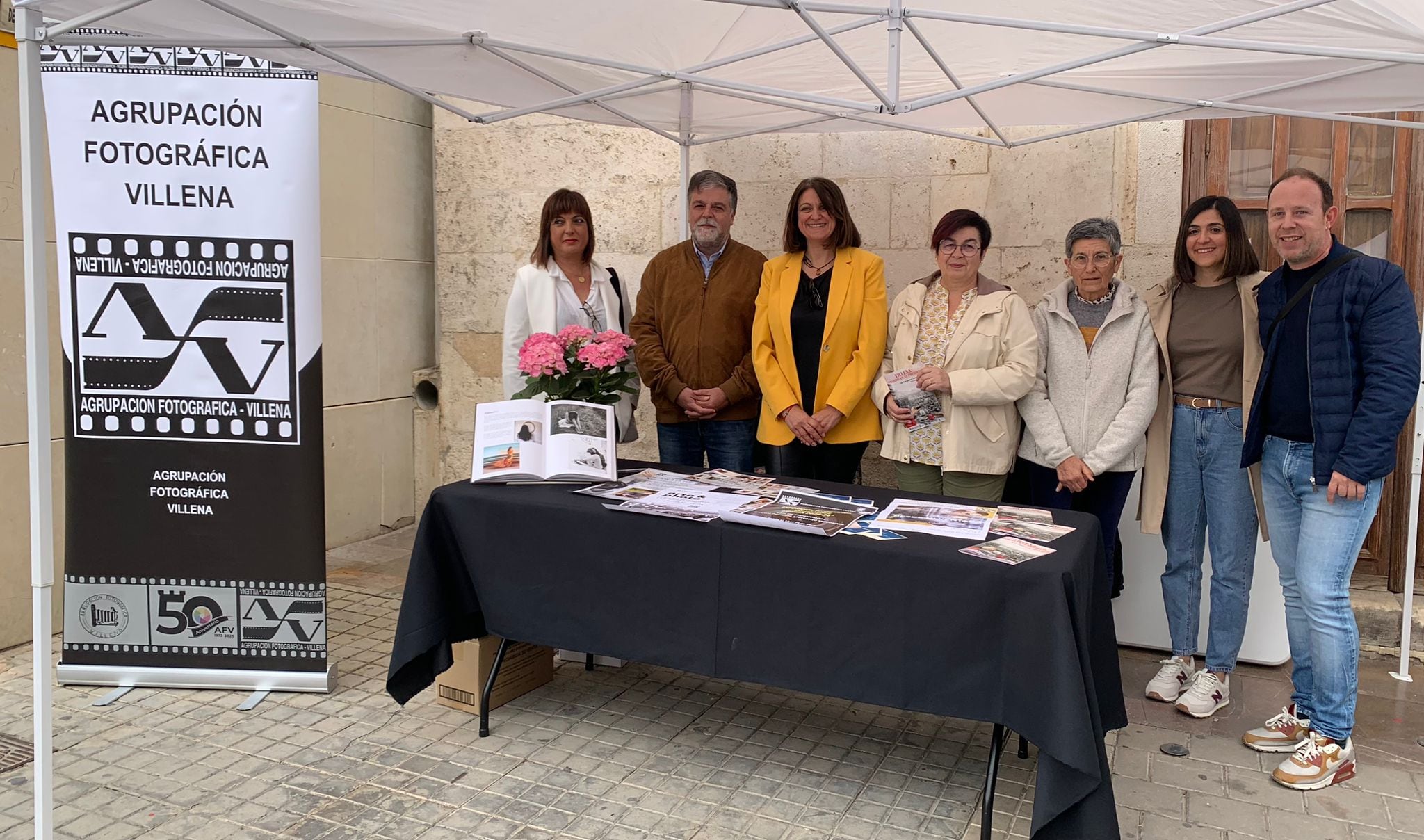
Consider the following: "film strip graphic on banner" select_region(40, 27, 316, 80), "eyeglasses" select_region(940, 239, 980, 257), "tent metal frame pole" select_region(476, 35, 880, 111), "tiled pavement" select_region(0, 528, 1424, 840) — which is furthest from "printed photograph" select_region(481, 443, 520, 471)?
"eyeglasses" select_region(940, 239, 980, 257)

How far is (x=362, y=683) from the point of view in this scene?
3.90m

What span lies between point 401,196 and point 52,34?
3.65m

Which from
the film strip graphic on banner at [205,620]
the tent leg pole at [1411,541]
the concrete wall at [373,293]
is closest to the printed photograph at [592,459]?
the film strip graphic on banner at [205,620]

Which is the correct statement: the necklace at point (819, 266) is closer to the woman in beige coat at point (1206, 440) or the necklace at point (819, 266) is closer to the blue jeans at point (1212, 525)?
the woman in beige coat at point (1206, 440)

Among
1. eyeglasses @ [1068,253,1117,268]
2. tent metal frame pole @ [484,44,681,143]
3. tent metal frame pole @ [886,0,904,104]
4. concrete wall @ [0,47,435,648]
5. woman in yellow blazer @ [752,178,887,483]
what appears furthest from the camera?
concrete wall @ [0,47,435,648]

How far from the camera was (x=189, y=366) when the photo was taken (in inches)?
144

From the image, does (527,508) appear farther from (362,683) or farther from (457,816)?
(362,683)

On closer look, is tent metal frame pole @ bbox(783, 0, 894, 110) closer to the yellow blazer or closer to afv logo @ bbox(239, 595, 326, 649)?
the yellow blazer

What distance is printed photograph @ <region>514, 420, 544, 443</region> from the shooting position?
3441mm

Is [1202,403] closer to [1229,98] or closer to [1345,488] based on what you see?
[1345,488]

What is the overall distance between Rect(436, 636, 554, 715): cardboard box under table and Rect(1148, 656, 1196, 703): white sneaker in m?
2.27

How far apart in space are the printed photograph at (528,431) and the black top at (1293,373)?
2.36 metres

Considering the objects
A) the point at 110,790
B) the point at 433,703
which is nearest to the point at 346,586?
the point at 433,703

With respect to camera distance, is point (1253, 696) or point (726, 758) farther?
point (1253, 696)
